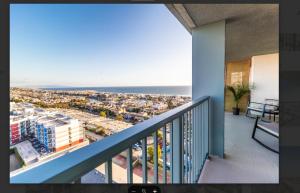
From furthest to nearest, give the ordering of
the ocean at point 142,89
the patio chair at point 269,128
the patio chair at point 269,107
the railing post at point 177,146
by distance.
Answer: the patio chair at point 269,107 < the patio chair at point 269,128 < the railing post at point 177,146 < the ocean at point 142,89

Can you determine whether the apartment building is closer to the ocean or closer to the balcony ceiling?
the ocean

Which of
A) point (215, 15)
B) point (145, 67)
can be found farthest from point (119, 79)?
point (215, 15)

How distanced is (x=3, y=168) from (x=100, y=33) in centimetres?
75

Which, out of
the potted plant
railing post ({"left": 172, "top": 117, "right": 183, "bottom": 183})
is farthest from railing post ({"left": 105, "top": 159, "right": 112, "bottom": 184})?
the potted plant

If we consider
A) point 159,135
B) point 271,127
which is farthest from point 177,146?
point 271,127

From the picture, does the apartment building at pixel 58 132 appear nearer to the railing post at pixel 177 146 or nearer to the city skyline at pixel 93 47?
the city skyline at pixel 93 47

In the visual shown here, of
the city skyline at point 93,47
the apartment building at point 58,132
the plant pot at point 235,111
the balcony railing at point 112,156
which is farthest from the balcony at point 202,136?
the plant pot at point 235,111

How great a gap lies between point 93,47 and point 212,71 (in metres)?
1.69

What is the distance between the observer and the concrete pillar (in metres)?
2.19

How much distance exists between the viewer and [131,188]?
2.45 feet

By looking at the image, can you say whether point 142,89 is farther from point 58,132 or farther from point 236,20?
point 236,20

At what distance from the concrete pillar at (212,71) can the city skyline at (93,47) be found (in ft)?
3.78

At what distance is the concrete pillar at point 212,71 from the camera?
219cm

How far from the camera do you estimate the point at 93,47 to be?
3.06ft
